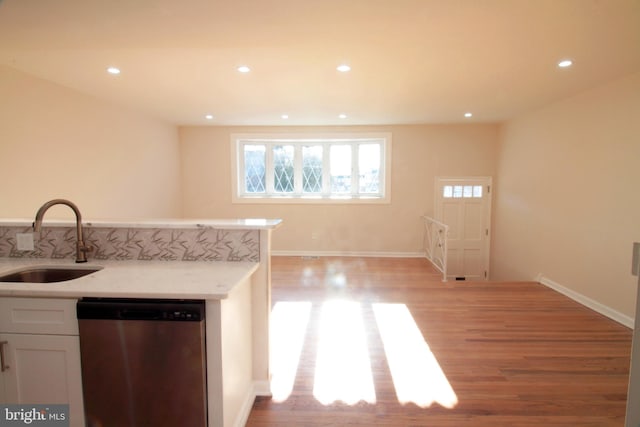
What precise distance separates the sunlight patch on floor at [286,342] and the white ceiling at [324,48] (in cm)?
234

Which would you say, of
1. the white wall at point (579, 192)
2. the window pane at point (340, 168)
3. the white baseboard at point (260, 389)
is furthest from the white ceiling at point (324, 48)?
the white baseboard at point (260, 389)

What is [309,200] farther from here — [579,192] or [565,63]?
[565,63]

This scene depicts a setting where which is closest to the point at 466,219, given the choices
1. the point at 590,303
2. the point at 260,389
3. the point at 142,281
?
the point at 590,303

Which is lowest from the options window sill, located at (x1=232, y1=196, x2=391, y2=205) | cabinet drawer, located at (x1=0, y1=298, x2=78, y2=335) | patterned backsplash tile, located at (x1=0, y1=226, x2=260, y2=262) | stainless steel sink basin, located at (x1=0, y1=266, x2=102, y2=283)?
cabinet drawer, located at (x1=0, y1=298, x2=78, y2=335)

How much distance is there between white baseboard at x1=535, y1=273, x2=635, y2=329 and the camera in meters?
3.01

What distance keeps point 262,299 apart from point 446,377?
1.46m

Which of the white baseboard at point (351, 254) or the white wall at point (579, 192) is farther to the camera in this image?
the white baseboard at point (351, 254)

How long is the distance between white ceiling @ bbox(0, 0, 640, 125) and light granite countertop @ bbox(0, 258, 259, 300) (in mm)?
1538

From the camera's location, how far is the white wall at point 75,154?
2852 mm

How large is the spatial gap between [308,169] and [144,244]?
4.27m

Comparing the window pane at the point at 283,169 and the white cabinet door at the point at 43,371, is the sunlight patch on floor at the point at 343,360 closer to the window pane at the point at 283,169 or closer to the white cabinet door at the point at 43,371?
the white cabinet door at the point at 43,371

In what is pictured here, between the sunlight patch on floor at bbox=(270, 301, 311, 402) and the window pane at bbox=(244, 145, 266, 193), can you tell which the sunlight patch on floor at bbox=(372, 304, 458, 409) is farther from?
the window pane at bbox=(244, 145, 266, 193)

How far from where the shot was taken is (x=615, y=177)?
317 centimetres

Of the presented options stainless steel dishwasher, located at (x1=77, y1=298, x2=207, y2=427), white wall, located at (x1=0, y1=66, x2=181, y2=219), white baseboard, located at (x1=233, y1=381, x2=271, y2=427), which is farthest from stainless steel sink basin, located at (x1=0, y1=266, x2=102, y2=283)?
white wall, located at (x1=0, y1=66, x2=181, y2=219)
